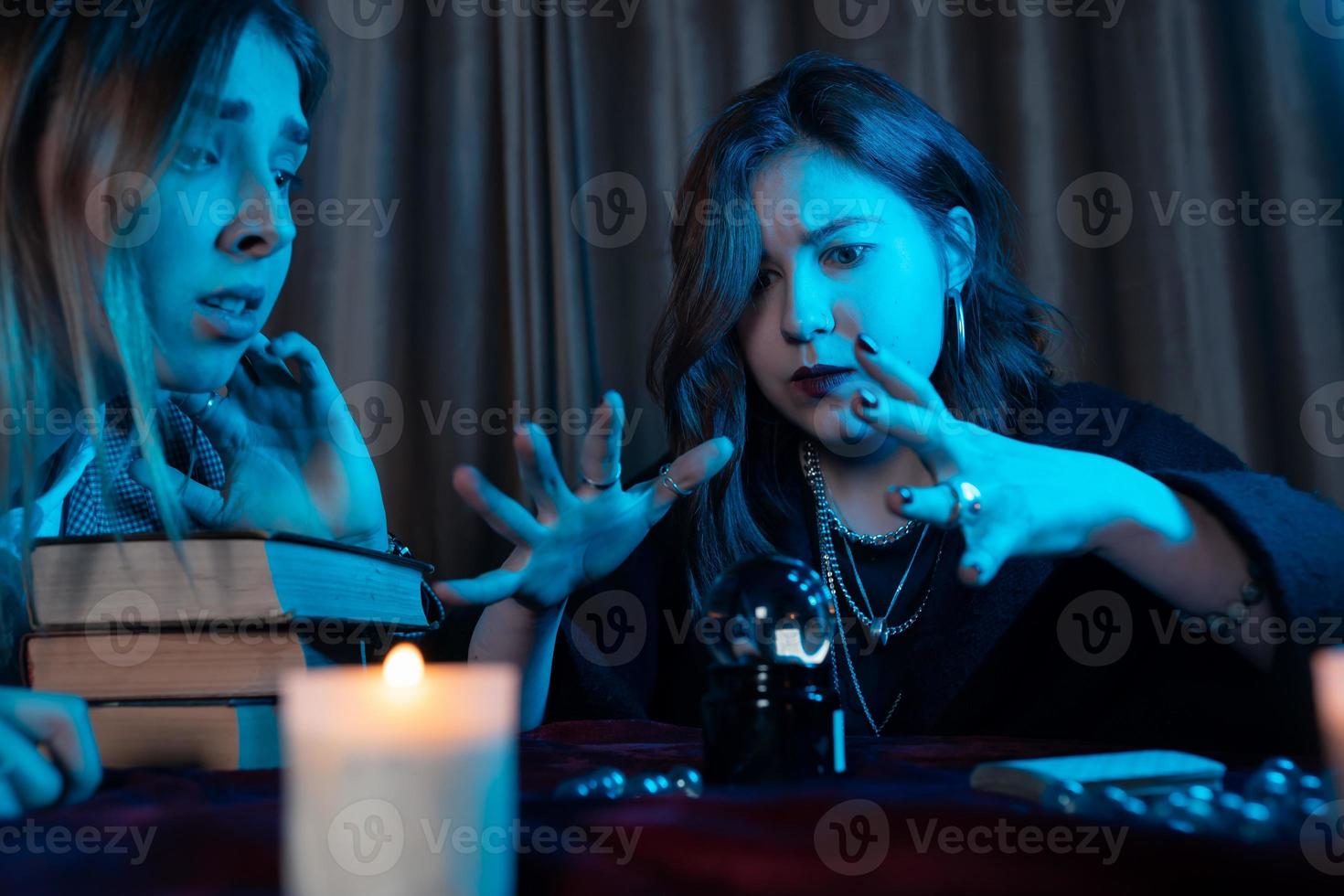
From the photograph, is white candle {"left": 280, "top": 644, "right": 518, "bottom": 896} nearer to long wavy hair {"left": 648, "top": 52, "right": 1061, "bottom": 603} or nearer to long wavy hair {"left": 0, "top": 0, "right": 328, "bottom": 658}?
long wavy hair {"left": 0, "top": 0, "right": 328, "bottom": 658}

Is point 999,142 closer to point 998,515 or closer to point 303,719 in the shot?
point 998,515

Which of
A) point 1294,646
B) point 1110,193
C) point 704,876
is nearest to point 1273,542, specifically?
point 1294,646

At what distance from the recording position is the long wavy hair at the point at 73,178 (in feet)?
2.76

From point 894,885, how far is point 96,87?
2.69 feet

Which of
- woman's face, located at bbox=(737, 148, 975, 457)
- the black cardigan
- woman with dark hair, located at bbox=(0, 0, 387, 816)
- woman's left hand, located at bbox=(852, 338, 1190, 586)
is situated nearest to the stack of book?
woman with dark hair, located at bbox=(0, 0, 387, 816)

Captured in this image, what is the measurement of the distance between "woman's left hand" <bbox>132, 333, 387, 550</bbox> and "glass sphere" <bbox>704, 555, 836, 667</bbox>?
0.58 metres

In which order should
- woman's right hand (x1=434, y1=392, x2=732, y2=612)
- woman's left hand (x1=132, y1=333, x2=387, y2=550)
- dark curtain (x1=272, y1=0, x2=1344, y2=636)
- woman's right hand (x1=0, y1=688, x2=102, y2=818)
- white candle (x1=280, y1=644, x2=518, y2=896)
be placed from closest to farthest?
white candle (x1=280, y1=644, x2=518, y2=896)
woman's right hand (x1=0, y1=688, x2=102, y2=818)
woman's right hand (x1=434, y1=392, x2=732, y2=612)
woman's left hand (x1=132, y1=333, x2=387, y2=550)
dark curtain (x1=272, y1=0, x2=1344, y2=636)

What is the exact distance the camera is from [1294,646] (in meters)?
0.83

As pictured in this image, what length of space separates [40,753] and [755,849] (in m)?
0.37

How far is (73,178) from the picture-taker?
0.85 meters

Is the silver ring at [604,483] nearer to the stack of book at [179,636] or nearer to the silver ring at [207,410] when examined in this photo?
the stack of book at [179,636]

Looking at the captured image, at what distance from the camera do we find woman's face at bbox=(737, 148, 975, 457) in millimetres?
1215

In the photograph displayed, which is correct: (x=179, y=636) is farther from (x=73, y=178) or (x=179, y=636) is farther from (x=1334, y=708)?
(x=1334, y=708)

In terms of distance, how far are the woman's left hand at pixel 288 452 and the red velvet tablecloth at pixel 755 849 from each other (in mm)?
513
